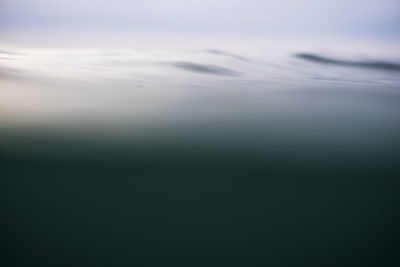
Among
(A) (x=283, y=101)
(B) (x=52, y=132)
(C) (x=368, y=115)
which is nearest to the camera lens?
(B) (x=52, y=132)

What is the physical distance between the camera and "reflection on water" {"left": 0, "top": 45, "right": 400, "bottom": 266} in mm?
479

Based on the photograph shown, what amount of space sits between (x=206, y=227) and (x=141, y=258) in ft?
0.38

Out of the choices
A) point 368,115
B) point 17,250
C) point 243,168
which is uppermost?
point 368,115

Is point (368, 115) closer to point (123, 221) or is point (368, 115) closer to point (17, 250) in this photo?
point (123, 221)

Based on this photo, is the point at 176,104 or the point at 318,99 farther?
the point at 318,99

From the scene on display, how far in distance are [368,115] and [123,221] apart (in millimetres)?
854

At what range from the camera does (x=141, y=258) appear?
1.51ft

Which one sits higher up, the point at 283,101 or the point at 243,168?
the point at 283,101

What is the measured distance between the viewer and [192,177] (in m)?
0.60

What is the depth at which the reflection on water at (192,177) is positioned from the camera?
48cm

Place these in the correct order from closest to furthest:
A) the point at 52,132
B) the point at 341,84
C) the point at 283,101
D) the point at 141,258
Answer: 1. the point at 141,258
2. the point at 52,132
3. the point at 283,101
4. the point at 341,84

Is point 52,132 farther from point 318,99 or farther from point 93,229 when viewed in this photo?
point 318,99

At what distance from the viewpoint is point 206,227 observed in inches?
19.9

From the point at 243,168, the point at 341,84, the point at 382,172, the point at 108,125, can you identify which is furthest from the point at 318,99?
the point at 108,125
